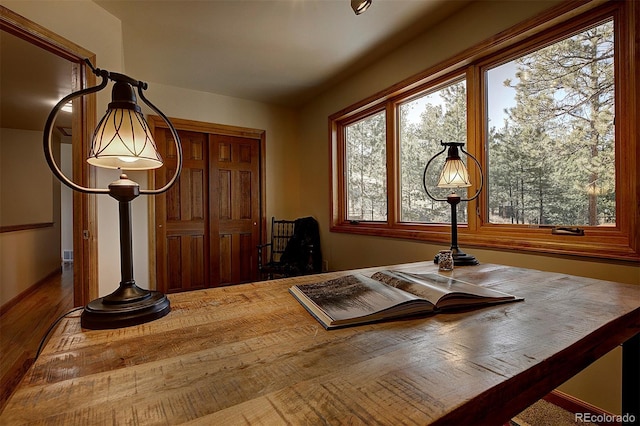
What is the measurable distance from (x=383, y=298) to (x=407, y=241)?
1771mm

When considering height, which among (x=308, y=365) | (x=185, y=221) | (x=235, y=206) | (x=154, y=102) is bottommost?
(x=308, y=365)

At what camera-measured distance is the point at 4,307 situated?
3.19 metres

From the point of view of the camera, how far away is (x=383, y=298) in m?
0.84

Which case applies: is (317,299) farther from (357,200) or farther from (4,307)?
(4,307)

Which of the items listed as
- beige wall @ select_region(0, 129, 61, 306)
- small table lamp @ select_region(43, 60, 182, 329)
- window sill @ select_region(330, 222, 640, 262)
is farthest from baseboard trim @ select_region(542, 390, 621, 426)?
beige wall @ select_region(0, 129, 61, 306)

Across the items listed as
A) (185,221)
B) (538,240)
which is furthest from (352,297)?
(185,221)

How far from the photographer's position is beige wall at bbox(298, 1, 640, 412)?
57.2 inches

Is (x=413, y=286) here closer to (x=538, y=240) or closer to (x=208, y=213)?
(x=538, y=240)

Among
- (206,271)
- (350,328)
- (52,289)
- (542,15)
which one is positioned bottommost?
(52,289)

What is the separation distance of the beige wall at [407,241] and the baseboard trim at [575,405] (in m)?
0.03

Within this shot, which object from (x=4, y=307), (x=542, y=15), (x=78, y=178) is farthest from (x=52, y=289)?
(x=542, y=15)

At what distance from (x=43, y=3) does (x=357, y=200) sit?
2.75 meters

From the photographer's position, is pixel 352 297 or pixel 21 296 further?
pixel 21 296

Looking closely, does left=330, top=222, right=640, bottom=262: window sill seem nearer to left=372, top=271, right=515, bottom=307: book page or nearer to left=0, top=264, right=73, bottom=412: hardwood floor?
left=372, top=271, right=515, bottom=307: book page
